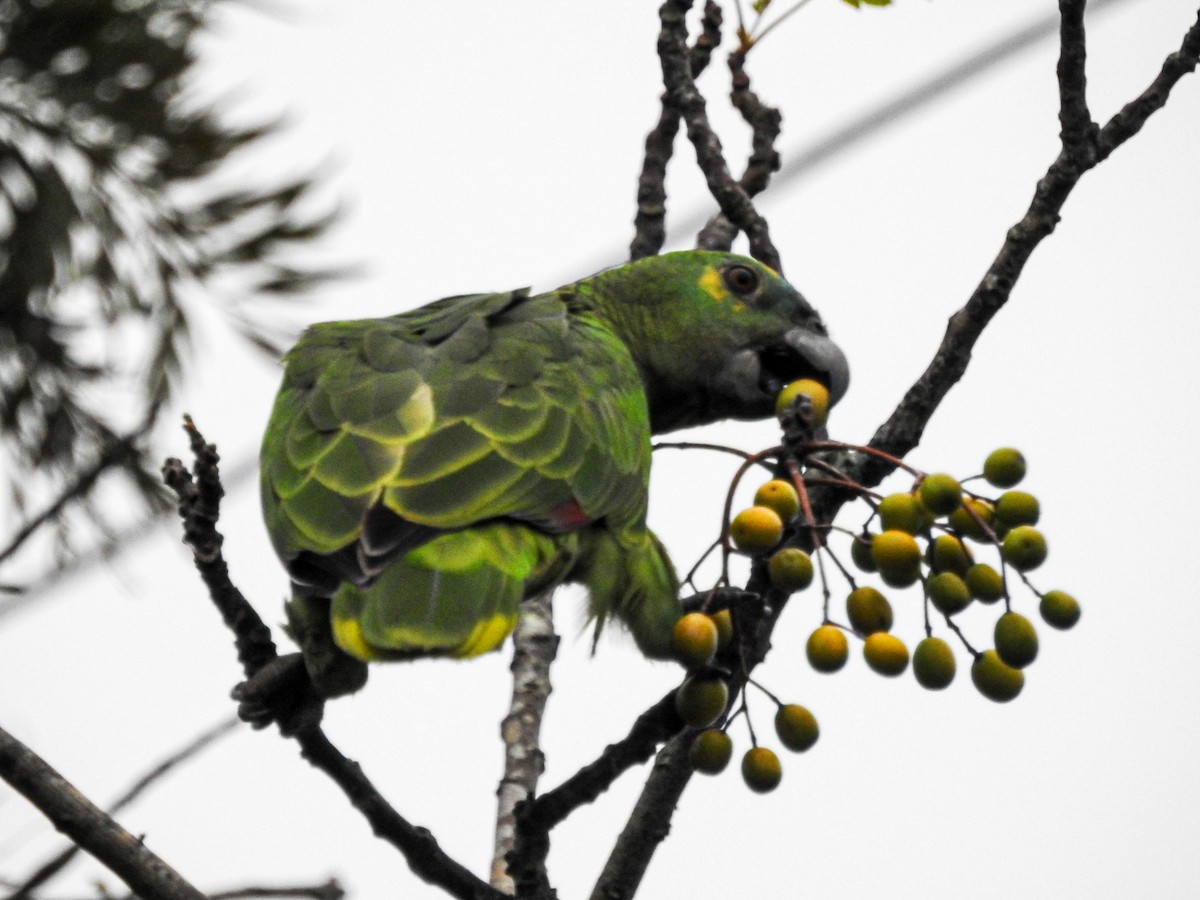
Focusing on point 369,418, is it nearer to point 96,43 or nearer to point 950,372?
point 950,372

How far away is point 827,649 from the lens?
2.10 metres

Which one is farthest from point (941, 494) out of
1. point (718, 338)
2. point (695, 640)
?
point (718, 338)

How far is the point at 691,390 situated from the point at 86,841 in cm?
191

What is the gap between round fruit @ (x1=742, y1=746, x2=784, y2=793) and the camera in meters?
2.17

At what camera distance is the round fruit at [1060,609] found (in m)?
2.14

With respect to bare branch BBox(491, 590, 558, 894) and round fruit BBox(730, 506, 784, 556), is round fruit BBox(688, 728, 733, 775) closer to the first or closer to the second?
round fruit BBox(730, 506, 784, 556)

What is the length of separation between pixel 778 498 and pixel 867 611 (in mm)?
231

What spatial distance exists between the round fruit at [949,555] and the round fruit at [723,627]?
34 cm

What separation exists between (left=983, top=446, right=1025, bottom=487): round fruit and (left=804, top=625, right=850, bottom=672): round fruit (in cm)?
36

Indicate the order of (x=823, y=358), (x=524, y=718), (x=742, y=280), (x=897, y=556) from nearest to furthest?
(x=897, y=556)
(x=524, y=718)
(x=823, y=358)
(x=742, y=280)

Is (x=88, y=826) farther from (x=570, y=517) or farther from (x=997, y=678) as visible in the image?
(x=997, y=678)

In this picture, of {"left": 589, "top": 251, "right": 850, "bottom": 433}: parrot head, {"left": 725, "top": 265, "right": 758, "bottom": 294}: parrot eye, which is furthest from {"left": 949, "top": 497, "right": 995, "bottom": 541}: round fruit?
{"left": 725, "top": 265, "right": 758, "bottom": 294}: parrot eye

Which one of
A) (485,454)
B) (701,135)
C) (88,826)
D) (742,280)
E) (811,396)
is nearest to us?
(88,826)

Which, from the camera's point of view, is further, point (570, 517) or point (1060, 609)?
point (570, 517)
